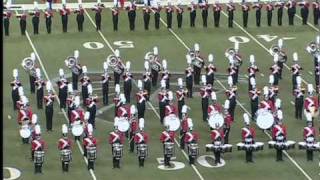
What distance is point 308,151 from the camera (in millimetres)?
16422

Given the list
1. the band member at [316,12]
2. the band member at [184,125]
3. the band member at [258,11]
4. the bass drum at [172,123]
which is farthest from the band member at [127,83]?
the band member at [316,12]

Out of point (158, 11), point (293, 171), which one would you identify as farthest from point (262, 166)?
point (158, 11)

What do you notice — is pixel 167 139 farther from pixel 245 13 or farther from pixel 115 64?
pixel 245 13

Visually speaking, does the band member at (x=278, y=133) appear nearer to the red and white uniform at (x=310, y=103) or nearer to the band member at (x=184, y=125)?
the band member at (x=184, y=125)

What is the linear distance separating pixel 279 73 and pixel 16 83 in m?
5.87

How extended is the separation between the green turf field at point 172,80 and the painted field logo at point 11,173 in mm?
62

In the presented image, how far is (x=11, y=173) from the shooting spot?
1594cm

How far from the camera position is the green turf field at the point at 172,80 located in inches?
629

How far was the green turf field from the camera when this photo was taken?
15977mm

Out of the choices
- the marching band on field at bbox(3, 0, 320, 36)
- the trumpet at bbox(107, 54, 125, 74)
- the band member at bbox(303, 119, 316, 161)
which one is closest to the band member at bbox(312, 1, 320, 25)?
the marching band on field at bbox(3, 0, 320, 36)

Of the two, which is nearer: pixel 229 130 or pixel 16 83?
pixel 229 130

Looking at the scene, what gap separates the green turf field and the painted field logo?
6 cm

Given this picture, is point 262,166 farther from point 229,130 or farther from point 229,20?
point 229,20

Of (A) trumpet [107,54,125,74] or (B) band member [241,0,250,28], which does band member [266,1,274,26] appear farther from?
(A) trumpet [107,54,125,74]
